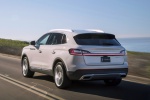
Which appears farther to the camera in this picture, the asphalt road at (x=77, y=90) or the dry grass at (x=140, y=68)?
the dry grass at (x=140, y=68)

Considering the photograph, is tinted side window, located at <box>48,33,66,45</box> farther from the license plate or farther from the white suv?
the license plate

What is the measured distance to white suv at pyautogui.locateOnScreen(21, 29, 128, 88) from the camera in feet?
30.8

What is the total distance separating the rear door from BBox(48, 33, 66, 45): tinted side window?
1.86 feet

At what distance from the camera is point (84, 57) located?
938cm

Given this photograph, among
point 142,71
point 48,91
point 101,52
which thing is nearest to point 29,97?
point 48,91

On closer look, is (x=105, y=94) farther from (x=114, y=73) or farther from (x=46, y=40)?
(x=46, y=40)

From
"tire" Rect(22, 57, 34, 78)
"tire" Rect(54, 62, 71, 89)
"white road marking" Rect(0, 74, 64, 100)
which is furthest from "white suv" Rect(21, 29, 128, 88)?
"tire" Rect(22, 57, 34, 78)

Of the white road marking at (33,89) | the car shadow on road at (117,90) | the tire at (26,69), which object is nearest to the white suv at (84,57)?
the car shadow on road at (117,90)

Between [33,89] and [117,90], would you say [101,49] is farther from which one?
[33,89]

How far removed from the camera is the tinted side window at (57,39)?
34.0 ft

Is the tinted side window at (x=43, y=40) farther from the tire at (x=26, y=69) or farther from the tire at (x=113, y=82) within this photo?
the tire at (x=113, y=82)

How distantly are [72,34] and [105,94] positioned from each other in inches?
80.2

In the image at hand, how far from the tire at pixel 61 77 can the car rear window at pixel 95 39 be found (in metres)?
0.87

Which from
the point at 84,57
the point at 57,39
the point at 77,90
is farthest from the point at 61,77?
the point at 57,39
